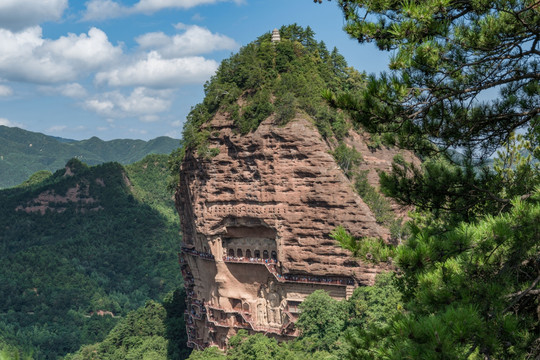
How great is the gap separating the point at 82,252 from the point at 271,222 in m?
44.7

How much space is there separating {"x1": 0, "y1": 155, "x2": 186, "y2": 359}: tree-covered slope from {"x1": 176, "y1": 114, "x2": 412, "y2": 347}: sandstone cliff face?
2327 cm

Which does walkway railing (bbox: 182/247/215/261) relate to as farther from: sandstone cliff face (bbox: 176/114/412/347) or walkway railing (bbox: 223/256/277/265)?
walkway railing (bbox: 223/256/277/265)

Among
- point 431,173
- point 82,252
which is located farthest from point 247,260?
point 82,252

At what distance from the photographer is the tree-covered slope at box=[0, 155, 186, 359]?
177 ft

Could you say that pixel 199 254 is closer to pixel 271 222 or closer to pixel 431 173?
pixel 271 222

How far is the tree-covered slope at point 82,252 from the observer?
54.1 m

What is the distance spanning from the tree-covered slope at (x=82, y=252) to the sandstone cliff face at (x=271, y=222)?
916 inches

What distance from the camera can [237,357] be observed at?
28719 mm

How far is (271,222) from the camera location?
29.3m

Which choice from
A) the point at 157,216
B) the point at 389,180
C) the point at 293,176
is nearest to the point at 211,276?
the point at 293,176

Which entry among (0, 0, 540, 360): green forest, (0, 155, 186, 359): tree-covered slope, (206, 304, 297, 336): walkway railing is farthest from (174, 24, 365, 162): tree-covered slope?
(0, 155, 186, 359): tree-covered slope

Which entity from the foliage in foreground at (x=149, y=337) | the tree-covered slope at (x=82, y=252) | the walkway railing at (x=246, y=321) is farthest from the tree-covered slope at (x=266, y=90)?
the tree-covered slope at (x=82, y=252)

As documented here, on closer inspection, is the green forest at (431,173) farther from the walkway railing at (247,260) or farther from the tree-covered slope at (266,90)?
the walkway railing at (247,260)

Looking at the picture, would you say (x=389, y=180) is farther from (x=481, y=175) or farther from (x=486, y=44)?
(x=486, y=44)
